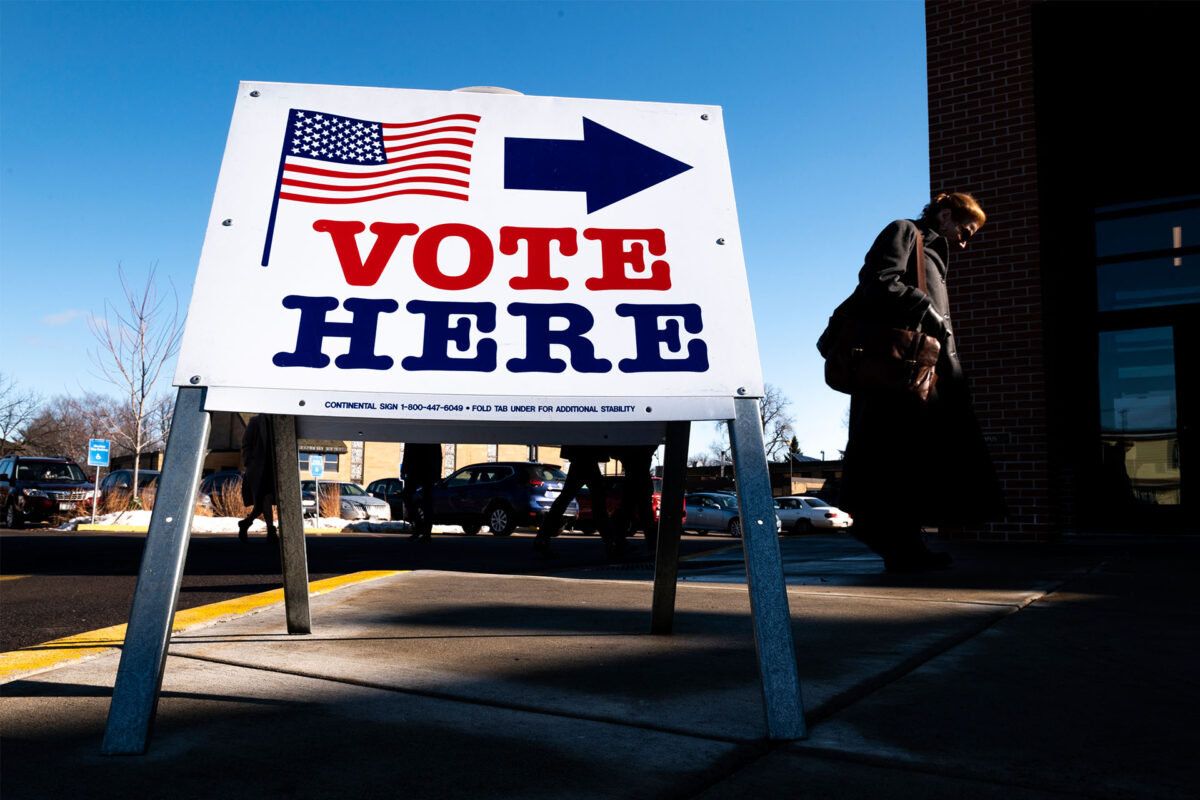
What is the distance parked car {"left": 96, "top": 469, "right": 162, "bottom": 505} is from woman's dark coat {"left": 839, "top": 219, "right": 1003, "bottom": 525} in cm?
1702

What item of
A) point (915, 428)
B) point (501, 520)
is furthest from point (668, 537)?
point (501, 520)

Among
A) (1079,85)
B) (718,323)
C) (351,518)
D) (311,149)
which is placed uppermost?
(1079,85)

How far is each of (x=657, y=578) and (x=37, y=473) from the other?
23303 millimetres

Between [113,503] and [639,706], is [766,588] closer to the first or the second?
[639,706]

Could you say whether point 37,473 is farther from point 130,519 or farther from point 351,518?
point 351,518

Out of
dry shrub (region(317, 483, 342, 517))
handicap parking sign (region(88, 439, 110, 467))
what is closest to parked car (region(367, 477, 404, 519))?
dry shrub (region(317, 483, 342, 517))

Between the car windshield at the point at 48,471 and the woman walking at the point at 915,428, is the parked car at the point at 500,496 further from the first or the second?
the woman walking at the point at 915,428

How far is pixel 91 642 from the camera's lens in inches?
119

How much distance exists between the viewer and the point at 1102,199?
954cm

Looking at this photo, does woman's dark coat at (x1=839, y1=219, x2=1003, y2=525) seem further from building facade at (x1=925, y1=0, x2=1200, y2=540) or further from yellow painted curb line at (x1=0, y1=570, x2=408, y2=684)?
building facade at (x1=925, y1=0, x2=1200, y2=540)

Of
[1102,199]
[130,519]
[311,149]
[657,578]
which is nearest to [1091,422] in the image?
[1102,199]

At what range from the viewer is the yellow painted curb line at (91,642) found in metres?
2.55

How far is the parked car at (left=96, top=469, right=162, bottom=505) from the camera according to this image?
22.5 meters

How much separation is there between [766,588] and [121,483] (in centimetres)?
2795
